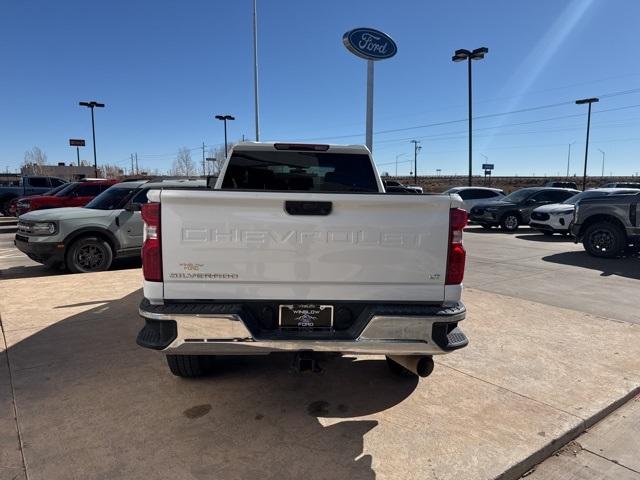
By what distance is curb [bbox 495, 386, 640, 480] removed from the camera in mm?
2758

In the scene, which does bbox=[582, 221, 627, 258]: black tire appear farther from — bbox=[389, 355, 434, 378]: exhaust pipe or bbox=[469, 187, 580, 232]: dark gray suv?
bbox=[389, 355, 434, 378]: exhaust pipe

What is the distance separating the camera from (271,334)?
292 centimetres

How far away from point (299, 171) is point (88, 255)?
5815 mm

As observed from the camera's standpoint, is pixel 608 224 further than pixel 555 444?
Yes

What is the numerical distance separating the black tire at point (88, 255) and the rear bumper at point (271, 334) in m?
6.47

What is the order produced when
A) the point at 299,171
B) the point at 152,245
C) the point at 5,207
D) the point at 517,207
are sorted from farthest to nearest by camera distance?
the point at 5,207
the point at 517,207
the point at 299,171
the point at 152,245

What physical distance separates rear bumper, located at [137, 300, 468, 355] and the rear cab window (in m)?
2.00

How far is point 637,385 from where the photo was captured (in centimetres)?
386

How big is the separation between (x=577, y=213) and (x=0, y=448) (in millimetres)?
11633

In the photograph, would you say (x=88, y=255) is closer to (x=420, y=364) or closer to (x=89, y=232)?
(x=89, y=232)

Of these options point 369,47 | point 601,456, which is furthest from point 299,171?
point 369,47

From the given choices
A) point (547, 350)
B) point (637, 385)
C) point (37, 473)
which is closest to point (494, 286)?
point (547, 350)

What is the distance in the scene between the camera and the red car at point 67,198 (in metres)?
14.8

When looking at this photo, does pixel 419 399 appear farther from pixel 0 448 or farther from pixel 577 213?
pixel 577 213
